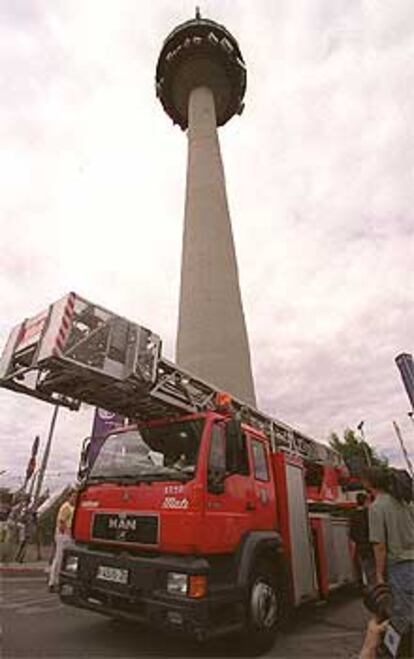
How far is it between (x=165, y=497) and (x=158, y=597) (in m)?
0.92

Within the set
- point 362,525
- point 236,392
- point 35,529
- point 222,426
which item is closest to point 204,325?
point 236,392

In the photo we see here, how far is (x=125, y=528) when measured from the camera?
5.30 metres

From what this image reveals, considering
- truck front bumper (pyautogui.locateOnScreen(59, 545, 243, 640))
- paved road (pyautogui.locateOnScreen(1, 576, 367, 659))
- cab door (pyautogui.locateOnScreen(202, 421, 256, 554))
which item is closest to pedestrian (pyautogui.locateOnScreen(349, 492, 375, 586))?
paved road (pyautogui.locateOnScreen(1, 576, 367, 659))

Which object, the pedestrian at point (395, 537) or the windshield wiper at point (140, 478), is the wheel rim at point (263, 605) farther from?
the windshield wiper at point (140, 478)

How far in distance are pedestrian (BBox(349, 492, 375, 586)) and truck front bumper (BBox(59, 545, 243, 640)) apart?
359 cm

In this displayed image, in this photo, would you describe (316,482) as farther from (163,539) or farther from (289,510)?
(163,539)

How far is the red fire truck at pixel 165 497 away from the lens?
4.79 meters

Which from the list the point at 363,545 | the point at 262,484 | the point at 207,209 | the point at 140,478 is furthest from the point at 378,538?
the point at 207,209

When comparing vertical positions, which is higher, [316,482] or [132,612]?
[316,482]

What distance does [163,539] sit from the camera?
4.93 metres

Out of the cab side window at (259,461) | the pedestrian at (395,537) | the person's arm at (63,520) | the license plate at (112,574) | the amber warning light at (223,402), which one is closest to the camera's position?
the pedestrian at (395,537)

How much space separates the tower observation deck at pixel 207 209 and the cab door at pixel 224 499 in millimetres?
14523

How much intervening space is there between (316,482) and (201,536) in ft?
18.7

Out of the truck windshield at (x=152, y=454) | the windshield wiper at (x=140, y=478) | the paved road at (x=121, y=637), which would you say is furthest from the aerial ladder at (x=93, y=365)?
the paved road at (x=121, y=637)
